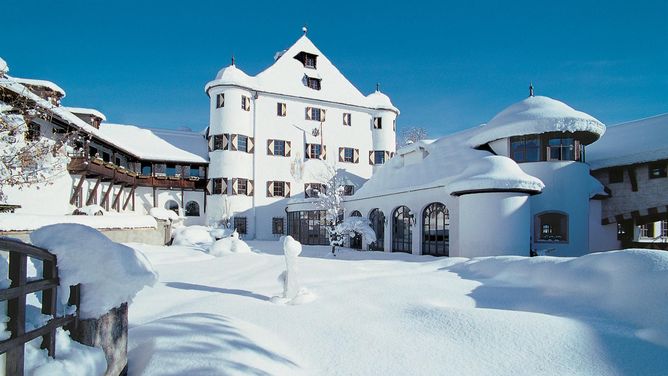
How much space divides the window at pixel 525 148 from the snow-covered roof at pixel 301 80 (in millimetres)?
18932

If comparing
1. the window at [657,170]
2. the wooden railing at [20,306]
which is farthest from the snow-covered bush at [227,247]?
the window at [657,170]

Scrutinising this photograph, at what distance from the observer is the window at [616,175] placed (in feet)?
58.9

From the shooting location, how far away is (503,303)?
7219 mm

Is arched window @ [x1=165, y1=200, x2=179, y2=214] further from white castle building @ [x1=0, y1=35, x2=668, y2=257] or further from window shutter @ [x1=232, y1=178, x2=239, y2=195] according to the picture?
window shutter @ [x1=232, y1=178, x2=239, y2=195]

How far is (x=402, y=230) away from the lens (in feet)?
61.2

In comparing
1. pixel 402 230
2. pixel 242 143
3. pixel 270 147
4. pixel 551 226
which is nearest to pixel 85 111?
pixel 242 143

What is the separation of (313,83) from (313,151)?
6.36m

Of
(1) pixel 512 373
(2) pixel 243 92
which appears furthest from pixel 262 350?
(2) pixel 243 92

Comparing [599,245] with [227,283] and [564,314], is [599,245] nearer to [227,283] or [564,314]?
[564,314]

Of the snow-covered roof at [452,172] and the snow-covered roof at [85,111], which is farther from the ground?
the snow-covered roof at [85,111]

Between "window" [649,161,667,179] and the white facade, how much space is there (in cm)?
1846

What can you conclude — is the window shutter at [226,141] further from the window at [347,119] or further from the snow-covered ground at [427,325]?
the snow-covered ground at [427,325]

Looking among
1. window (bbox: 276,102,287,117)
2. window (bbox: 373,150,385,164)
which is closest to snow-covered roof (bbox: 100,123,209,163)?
window (bbox: 276,102,287,117)

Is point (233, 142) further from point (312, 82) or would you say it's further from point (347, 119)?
point (347, 119)
